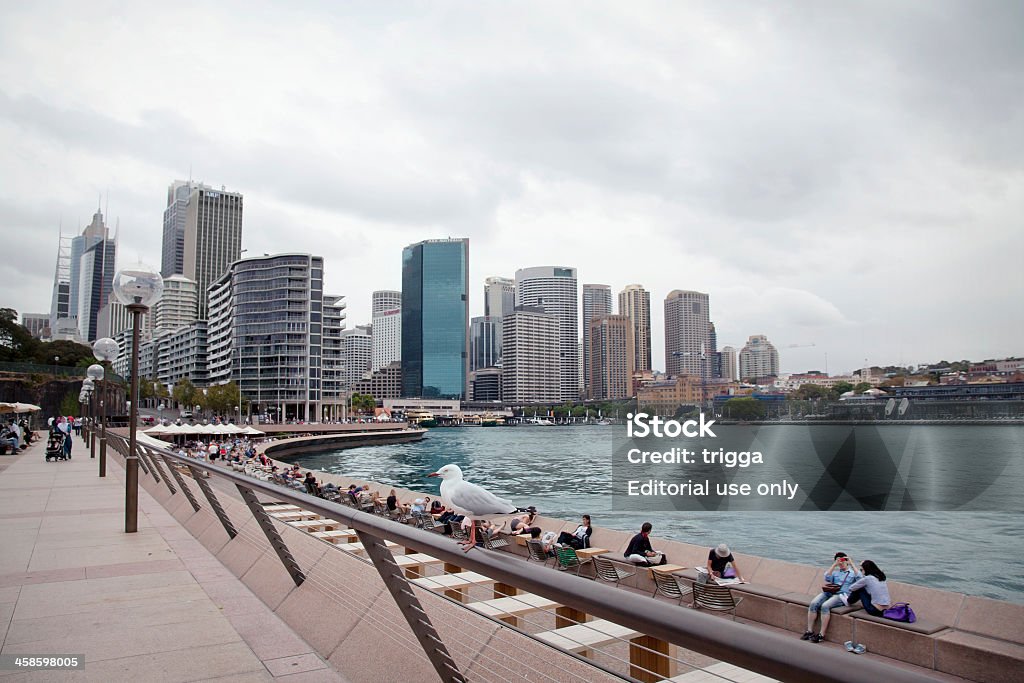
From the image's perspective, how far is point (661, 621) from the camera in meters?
1.68

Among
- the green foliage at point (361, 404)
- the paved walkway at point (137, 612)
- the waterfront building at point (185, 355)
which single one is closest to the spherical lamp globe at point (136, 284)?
the paved walkway at point (137, 612)

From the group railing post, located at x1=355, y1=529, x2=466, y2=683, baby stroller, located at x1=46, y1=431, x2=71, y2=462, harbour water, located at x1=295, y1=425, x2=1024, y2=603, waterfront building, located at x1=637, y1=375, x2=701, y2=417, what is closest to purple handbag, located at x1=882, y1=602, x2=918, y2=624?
railing post, located at x1=355, y1=529, x2=466, y2=683

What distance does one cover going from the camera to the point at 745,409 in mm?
81188

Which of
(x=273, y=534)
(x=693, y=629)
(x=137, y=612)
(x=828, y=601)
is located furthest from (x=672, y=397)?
(x=693, y=629)

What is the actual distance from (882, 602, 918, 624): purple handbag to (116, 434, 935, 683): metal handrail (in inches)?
429

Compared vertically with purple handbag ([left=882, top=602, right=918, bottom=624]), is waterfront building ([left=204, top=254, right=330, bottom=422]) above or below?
above

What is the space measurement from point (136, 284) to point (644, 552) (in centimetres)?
1067

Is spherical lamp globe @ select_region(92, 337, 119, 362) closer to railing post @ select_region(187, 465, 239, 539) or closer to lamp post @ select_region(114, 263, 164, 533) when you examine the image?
lamp post @ select_region(114, 263, 164, 533)

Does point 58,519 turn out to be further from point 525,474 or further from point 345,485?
point 525,474

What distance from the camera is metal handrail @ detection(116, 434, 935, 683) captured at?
136 centimetres

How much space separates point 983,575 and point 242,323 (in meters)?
128

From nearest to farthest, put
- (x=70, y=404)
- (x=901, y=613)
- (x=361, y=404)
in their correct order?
(x=901, y=613) → (x=70, y=404) → (x=361, y=404)

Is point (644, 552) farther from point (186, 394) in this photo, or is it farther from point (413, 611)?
point (186, 394)

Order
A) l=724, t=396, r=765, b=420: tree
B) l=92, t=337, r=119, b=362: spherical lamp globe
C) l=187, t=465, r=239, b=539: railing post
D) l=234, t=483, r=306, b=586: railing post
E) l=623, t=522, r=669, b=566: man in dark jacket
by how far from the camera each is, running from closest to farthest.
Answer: l=234, t=483, r=306, b=586: railing post
l=187, t=465, r=239, b=539: railing post
l=623, t=522, r=669, b=566: man in dark jacket
l=92, t=337, r=119, b=362: spherical lamp globe
l=724, t=396, r=765, b=420: tree
